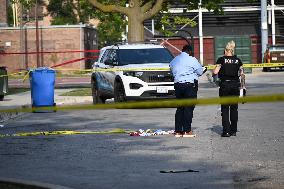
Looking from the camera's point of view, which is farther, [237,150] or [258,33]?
[258,33]

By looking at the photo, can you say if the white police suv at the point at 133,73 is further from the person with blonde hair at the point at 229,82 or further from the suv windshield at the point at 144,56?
the person with blonde hair at the point at 229,82

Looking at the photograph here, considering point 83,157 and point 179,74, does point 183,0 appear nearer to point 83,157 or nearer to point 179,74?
point 179,74

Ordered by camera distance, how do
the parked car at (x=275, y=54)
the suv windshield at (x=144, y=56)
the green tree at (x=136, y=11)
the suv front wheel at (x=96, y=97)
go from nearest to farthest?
the suv windshield at (x=144, y=56) < the suv front wheel at (x=96, y=97) < the green tree at (x=136, y=11) < the parked car at (x=275, y=54)

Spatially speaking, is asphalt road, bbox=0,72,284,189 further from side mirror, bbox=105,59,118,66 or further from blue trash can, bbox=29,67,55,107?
side mirror, bbox=105,59,118,66

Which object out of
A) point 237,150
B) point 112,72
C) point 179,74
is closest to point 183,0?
point 112,72

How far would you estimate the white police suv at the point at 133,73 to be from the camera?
25.5 meters

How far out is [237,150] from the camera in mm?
14438

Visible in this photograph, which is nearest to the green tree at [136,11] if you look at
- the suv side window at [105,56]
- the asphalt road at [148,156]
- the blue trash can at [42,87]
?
the suv side window at [105,56]

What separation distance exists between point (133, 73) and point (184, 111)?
8.62 metres

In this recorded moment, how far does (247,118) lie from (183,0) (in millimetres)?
20678

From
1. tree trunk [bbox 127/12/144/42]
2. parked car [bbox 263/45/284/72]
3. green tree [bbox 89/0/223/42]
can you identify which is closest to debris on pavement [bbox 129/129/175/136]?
green tree [bbox 89/0/223/42]

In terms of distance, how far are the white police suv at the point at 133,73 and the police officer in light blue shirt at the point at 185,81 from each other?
820 centimetres

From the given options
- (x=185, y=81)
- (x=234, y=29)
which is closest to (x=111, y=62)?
(x=185, y=81)

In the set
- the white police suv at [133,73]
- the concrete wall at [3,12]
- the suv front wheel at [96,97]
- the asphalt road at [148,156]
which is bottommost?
the asphalt road at [148,156]
